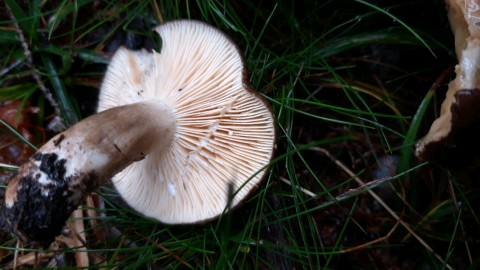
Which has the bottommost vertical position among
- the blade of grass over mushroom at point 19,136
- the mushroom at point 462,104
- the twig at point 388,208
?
the twig at point 388,208

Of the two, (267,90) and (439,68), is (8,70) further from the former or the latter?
(439,68)

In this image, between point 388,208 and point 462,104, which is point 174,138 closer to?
point 388,208

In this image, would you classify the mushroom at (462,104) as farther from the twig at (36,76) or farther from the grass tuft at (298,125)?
the twig at (36,76)

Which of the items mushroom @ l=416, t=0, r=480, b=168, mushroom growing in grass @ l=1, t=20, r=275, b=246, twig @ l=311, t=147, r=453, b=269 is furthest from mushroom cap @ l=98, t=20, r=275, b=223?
mushroom @ l=416, t=0, r=480, b=168

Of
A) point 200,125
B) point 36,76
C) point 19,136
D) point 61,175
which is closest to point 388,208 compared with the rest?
point 200,125

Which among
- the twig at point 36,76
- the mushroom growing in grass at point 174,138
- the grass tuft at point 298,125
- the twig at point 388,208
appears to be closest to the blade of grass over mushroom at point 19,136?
the grass tuft at point 298,125

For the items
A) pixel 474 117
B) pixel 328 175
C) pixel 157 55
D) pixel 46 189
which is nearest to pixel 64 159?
pixel 46 189

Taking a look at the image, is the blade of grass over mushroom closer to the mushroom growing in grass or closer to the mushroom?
the mushroom growing in grass
